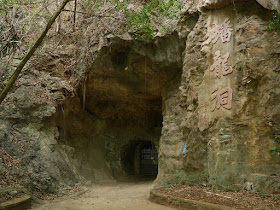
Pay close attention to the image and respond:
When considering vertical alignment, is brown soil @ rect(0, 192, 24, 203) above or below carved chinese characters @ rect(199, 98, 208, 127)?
below

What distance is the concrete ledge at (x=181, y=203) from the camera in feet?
14.7

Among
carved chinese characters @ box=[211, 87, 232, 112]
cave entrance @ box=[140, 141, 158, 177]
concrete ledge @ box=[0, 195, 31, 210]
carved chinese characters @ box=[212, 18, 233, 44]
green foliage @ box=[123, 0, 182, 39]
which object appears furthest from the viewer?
cave entrance @ box=[140, 141, 158, 177]

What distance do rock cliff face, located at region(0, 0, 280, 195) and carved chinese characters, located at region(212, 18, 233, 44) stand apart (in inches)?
1.1

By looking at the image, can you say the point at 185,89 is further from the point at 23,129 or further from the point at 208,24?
the point at 23,129

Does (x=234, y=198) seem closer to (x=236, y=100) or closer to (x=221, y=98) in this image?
(x=236, y=100)

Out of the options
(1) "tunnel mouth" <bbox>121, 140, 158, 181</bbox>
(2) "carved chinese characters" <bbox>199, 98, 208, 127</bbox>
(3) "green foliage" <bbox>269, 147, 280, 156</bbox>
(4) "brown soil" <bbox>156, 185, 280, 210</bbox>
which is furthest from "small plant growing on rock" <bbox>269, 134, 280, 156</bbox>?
(1) "tunnel mouth" <bbox>121, 140, 158, 181</bbox>

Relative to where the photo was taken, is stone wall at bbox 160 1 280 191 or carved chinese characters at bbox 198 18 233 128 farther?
carved chinese characters at bbox 198 18 233 128

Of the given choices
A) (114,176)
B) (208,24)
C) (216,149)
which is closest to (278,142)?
(216,149)

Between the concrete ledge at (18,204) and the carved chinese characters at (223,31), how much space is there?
607cm

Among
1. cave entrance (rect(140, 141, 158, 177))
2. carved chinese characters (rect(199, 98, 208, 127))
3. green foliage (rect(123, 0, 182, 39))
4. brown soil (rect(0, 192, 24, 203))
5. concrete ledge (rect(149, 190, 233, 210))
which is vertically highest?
green foliage (rect(123, 0, 182, 39))

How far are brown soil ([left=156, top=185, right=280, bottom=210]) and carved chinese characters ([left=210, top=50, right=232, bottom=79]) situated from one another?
2.85m

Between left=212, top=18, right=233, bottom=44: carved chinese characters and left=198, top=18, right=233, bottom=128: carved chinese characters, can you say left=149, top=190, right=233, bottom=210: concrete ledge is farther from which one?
left=212, top=18, right=233, bottom=44: carved chinese characters

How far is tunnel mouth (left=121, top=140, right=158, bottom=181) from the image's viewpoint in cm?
1475

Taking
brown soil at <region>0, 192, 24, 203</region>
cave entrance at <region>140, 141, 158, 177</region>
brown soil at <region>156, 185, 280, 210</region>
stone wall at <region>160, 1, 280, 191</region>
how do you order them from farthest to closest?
cave entrance at <region>140, 141, 158, 177</region> → stone wall at <region>160, 1, 280, 191</region> → brown soil at <region>0, 192, 24, 203</region> → brown soil at <region>156, 185, 280, 210</region>
